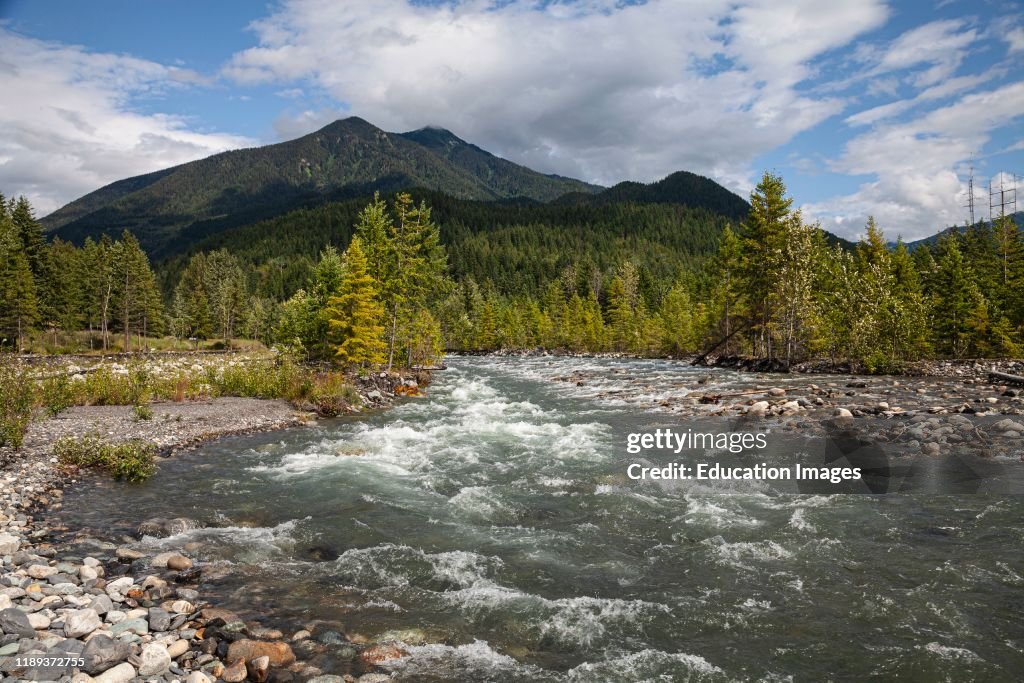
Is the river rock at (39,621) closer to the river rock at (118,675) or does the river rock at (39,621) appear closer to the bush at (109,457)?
the river rock at (118,675)

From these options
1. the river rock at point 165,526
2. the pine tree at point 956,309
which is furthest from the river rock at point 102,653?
the pine tree at point 956,309

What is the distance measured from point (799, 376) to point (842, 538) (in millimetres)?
32956

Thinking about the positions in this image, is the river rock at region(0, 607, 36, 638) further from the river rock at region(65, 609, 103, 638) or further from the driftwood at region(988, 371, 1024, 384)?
the driftwood at region(988, 371, 1024, 384)

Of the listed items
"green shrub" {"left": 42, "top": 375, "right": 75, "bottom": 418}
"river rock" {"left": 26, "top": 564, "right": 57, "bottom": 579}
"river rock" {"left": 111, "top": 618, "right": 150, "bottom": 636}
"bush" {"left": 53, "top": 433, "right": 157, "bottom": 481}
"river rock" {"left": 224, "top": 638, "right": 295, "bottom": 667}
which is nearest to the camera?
"river rock" {"left": 224, "top": 638, "right": 295, "bottom": 667}

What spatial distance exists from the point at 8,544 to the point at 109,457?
6560 mm

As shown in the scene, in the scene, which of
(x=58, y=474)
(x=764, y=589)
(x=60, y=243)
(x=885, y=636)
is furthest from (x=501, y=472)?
(x=60, y=243)

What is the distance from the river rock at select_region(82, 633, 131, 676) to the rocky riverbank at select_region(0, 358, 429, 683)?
0.4 inches

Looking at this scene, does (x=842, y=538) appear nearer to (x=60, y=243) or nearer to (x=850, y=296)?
(x=850, y=296)

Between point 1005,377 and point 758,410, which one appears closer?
point 758,410

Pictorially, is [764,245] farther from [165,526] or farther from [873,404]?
[165,526]

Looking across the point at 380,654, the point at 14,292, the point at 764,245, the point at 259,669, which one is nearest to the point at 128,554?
the point at 259,669

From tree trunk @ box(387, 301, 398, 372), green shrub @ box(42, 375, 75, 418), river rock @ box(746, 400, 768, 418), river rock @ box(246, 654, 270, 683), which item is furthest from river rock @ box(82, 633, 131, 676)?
tree trunk @ box(387, 301, 398, 372)

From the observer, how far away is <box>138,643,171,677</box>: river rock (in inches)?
230

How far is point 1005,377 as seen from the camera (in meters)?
30.5
